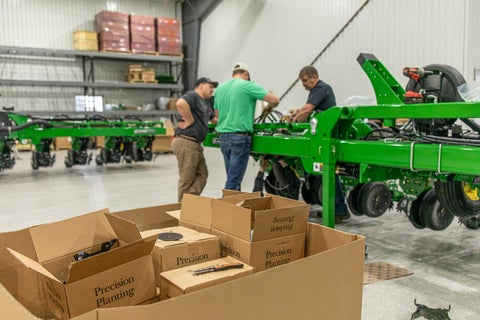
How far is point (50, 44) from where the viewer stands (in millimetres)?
13656

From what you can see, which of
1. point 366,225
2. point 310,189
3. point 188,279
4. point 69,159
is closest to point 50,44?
point 69,159

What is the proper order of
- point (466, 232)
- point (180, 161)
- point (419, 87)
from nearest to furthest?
1. point (419, 87)
2. point (466, 232)
3. point (180, 161)

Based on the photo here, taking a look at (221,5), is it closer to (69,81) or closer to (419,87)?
(69,81)

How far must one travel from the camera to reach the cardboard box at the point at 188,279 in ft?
4.48

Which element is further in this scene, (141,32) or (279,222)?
(141,32)

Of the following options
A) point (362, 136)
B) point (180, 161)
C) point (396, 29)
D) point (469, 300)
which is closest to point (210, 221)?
point (469, 300)

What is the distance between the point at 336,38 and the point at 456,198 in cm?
692

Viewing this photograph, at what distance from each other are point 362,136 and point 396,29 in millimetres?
5313

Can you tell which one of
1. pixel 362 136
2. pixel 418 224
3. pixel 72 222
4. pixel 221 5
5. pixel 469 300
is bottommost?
pixel 469 300

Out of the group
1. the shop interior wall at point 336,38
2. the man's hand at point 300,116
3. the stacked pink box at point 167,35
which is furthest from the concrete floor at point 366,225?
the stacked pink box at point 167,35

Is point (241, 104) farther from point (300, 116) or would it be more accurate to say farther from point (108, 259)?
point (108, 259)

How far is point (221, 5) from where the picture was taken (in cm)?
1362

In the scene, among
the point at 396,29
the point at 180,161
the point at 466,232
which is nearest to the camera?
the point at 466,232

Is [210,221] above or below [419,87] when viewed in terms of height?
below
